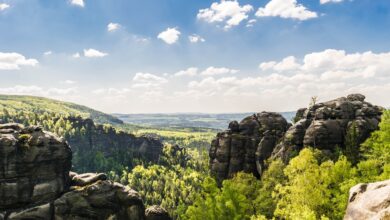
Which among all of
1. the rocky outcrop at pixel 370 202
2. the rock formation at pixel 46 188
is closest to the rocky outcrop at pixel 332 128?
the rock formation at pixel 46 188

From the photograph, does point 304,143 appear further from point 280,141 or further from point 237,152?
point 237,152

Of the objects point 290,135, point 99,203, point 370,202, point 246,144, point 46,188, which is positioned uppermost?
point 370,202

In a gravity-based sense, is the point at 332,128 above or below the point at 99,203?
above

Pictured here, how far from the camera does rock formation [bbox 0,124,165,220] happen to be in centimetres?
7269

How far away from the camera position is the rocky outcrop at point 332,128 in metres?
88.9

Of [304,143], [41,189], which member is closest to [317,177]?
[304,143]

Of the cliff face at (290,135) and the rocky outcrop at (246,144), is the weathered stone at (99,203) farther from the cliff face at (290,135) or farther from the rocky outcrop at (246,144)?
the cliff face at (290,135)

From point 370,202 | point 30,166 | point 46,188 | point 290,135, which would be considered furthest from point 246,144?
point 370,202

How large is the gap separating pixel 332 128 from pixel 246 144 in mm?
28059

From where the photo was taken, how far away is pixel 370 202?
820 inches

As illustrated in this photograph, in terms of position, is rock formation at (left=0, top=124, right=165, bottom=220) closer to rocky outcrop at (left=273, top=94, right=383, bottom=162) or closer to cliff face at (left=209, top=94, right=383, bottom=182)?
cliff face at (left=209, top=94, right=383, bottom=182)

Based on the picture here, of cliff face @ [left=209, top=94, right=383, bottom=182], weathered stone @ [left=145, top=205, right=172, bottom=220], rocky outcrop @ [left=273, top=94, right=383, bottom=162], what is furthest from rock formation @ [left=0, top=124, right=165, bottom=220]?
rocky outcrop @ [left=273, top=94, right=383, bottom=162]

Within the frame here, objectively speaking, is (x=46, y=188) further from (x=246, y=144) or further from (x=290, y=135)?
(x=290, y=135)

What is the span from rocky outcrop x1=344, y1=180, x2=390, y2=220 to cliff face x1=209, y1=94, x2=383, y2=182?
65.1m
